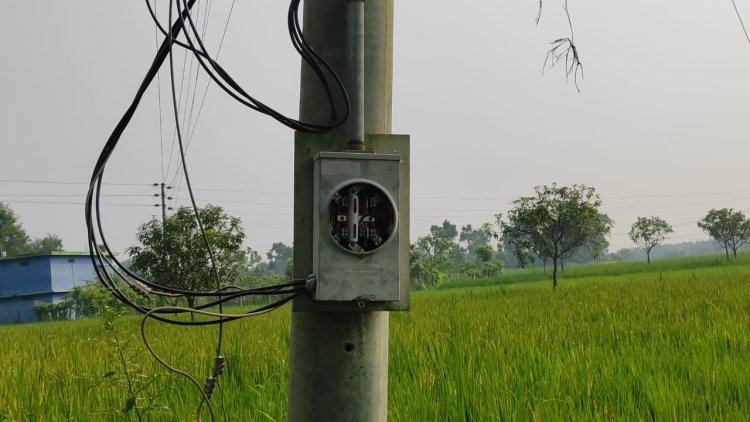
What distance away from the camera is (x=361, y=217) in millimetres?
1227

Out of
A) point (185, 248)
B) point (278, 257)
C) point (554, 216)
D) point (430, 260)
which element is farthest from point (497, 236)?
point (278, 257)

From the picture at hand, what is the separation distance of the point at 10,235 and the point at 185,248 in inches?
2435

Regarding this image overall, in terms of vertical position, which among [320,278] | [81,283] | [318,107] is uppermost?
[318,107]

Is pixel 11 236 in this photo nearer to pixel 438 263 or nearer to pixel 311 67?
pixel 438 263

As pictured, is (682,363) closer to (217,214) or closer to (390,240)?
(390,240)

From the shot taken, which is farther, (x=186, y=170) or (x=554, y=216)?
(x=554, y=216)

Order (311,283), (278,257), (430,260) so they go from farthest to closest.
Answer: (278,257), (430,260), (311,283)

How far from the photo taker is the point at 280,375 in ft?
12.2

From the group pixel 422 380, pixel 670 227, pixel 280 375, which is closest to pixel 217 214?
pixel 280 375

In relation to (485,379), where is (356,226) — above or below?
above

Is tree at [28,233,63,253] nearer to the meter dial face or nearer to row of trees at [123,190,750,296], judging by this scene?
row of trees at [123,190,750,296]

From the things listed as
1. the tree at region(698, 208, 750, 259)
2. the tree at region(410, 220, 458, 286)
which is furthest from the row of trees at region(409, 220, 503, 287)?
the tree at region(698, 208, 750, 259)

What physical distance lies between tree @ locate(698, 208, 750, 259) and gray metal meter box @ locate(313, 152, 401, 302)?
47977mm

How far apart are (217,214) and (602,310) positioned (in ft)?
29.9
